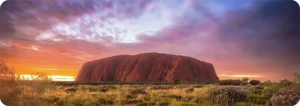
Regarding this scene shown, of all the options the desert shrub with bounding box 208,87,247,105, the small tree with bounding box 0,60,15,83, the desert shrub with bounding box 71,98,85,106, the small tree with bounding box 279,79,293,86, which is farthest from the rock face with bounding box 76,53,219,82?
the small tree with bounding box 0,60,15,83

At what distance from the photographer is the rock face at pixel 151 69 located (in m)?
113

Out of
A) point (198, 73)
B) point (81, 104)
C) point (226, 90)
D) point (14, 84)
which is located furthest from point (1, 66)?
point (198, 73)

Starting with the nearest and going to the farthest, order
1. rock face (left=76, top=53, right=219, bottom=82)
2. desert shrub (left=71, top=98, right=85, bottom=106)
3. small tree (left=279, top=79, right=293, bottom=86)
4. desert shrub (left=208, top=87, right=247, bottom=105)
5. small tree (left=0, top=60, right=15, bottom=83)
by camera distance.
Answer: small tree (left=0, top=60, right=15, bottom=83) < desert shrub (left=208, top=87, right=247, bottom=105) < desert shrub (left=71, top=98, right=85, bottom=106) < small tree (left=279, top=79, right=293, bottom=86) < rock face (left=76, top=53, right=219, bottom=82)

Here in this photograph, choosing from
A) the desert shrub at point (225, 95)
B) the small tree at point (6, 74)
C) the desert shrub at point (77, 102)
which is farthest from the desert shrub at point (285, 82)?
the small tree at point (6, 74)

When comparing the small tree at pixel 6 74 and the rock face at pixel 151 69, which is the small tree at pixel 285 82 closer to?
the small tree at pixel 6 74

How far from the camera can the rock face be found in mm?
113156

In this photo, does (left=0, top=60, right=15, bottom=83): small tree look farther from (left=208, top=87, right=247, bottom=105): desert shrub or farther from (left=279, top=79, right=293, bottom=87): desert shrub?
(left=279, top=79, right=293, bottom=87): desert shrub

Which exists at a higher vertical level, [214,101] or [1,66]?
[1,66]

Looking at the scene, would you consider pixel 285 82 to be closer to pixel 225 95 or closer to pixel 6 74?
pixel 225 95

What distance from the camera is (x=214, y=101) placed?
54.2 feet

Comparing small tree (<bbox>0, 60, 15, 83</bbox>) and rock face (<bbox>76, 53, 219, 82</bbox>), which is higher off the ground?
rock face (<bbox>76, 53, 219, 82</bbox>)

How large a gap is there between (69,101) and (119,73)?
110415mm

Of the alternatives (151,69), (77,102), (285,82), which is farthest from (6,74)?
(151,69)

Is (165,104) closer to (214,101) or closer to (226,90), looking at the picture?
(214,101)
